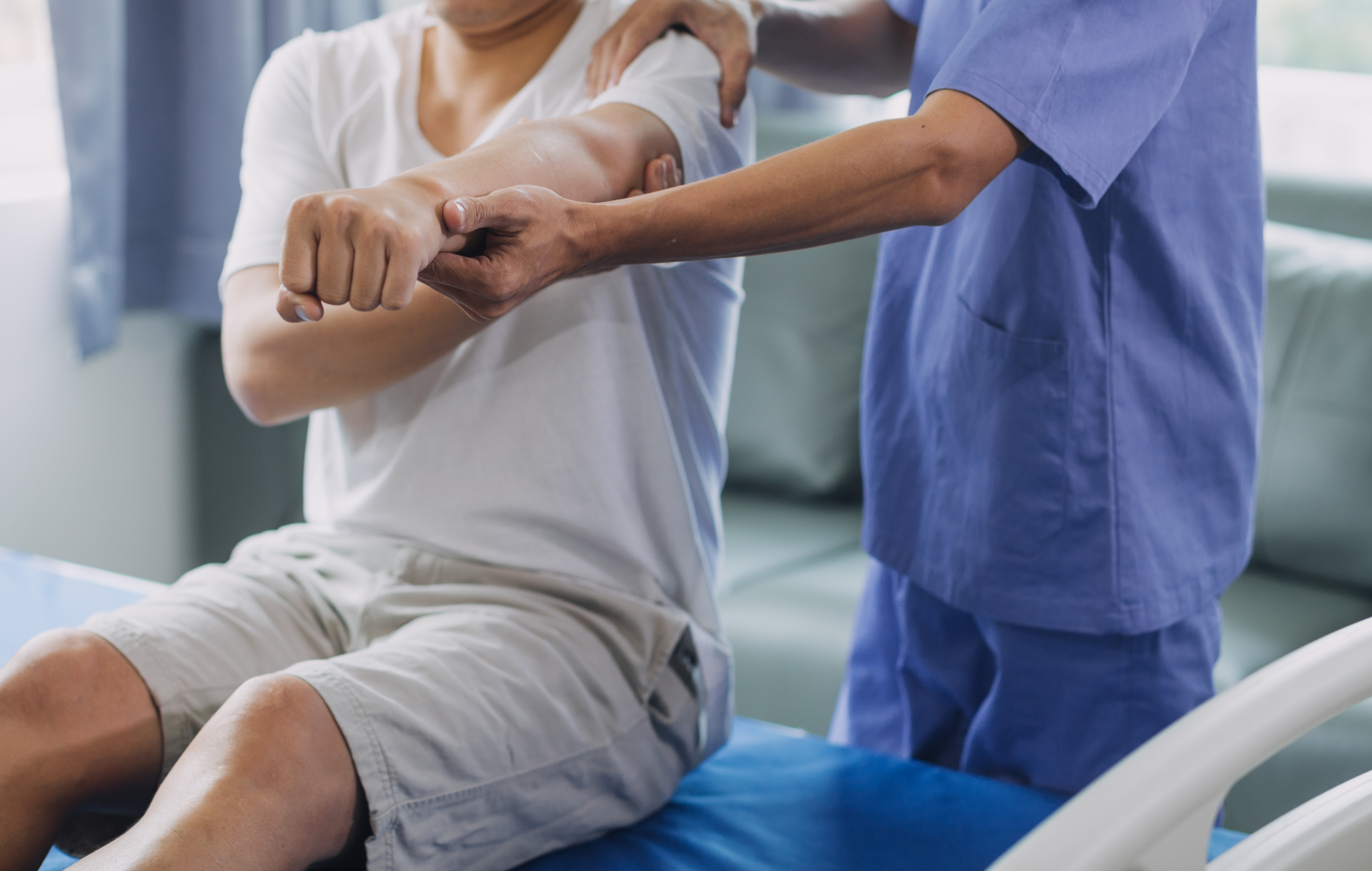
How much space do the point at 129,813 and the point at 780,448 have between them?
1.59 m

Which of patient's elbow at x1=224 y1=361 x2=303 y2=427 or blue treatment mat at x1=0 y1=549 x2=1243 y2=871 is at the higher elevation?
patient's elbow at x1=224 y1=361 x2=303 y2=427

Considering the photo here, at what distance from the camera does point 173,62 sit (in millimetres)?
2238

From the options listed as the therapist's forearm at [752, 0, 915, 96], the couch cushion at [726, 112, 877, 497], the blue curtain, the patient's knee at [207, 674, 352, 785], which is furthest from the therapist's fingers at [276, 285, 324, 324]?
the couch cushion at [726, 112, 877, 497]

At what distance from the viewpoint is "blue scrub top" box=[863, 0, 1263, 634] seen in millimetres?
966

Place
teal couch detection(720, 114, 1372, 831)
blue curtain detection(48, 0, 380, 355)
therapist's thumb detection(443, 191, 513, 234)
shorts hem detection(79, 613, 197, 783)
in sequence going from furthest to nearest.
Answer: blue curtain detection(48, 0, 380, 355) < teal couch detection(720, 114, 1372, 831) < shorts hem detection(79, 613, 197, 783) < therapist's thumb detection(443, 191, 513, 234)

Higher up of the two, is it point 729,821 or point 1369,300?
point 1369,300

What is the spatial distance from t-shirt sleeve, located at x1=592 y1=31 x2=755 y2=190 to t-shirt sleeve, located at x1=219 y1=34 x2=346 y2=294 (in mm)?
317

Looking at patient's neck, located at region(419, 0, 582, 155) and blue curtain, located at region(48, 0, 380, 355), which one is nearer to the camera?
patient's neck, located at region(419, 0, 582, 155)

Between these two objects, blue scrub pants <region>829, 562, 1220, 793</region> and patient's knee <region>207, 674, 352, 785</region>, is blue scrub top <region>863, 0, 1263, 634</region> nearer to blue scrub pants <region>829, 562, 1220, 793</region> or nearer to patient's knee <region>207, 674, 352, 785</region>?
blue scrub pants <region>829, 562, 1220, 793</region>

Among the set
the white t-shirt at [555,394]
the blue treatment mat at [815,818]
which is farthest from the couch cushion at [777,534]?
the white t-shirt at [555,394]

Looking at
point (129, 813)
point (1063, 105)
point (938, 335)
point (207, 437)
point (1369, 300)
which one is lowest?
point (207, 437)

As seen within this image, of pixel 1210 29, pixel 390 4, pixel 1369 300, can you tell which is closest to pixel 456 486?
pixel 1210 29

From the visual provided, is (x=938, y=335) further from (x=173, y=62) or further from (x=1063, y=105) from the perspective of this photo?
(x=173, y=62)

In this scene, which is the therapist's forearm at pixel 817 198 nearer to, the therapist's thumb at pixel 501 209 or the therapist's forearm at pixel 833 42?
the therapist's thumb at pixel 501 209
